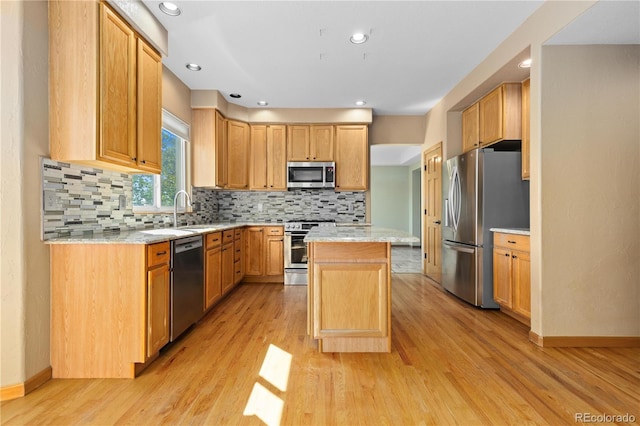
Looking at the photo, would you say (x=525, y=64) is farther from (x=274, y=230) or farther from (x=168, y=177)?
(x=168, y=177)

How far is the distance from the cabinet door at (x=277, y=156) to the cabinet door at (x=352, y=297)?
291cm

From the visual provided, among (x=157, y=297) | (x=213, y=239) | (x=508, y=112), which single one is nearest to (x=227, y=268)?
(x=213, y=239)

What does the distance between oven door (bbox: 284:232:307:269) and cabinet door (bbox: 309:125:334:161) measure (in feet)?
4.39

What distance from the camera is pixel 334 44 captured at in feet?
9.62

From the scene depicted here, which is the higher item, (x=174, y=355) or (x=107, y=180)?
(x=107, y=180)

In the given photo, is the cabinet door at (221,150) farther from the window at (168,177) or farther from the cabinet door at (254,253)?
the cabinet door at (254,253)

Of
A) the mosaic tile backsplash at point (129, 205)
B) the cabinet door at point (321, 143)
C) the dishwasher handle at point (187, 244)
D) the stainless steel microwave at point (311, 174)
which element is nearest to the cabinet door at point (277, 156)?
the stainless steel microwave at point (311, 174)

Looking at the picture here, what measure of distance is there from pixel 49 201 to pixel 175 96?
2.19 m

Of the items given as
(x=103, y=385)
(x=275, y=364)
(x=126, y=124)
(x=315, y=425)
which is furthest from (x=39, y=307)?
(x=315, y=425)

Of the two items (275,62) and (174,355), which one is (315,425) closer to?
(174,355)

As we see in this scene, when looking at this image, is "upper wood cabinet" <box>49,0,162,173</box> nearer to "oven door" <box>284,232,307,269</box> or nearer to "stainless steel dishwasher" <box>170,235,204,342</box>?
"stainless steel dishwasher" <box>170,235,204,342</box>

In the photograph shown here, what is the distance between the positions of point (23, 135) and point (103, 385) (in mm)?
1586

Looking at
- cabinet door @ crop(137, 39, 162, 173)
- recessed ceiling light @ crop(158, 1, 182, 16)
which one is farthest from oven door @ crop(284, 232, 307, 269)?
recessed ceiling light @ crop(158, 1, 182, 16)

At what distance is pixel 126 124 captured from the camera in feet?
7.36
